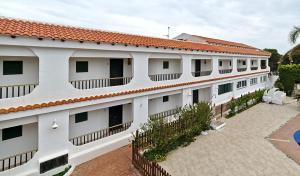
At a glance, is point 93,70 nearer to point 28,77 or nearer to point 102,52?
point 102,52

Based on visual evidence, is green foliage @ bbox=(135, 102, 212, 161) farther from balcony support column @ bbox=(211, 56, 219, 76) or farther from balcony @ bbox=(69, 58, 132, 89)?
balcony support column @ bbox=(211, 56, 219, 76)

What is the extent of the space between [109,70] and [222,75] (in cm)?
1654

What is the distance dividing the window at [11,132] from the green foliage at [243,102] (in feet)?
62.2

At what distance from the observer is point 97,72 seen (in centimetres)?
1530

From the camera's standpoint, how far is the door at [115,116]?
53.7ft

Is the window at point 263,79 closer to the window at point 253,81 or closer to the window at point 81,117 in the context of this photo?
the window at point 253,81

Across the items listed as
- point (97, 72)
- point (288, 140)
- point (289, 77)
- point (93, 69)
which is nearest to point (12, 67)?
point (93, 69)

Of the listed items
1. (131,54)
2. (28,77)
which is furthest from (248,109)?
(28,77)

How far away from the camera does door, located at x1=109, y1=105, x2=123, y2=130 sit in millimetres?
A: 16359

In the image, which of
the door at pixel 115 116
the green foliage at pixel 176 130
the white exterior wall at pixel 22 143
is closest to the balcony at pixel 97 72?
the door at pixel 115 116

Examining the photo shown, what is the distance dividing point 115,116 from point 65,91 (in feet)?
18.4

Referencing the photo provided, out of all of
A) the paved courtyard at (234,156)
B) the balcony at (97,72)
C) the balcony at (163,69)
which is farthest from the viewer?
the balcony at (163,69)

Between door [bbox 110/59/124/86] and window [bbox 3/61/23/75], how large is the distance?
600 cm

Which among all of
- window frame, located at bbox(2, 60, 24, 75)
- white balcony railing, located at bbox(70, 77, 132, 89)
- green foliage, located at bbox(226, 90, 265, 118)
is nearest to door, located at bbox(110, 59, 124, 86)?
white balcony railing, located at bbox(70, 77, 132, 89)
